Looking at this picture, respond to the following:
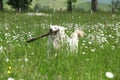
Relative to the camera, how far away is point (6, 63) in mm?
6969

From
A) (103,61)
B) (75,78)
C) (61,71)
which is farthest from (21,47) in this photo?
(75,78)

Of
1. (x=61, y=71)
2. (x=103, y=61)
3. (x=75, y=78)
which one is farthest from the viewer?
(x=103, y=61)

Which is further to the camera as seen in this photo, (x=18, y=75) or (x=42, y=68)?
(x=42, y=68)

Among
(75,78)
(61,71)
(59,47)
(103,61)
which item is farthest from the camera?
(59,47)

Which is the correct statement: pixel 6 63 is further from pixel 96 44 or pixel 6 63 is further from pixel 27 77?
pixel 96 44

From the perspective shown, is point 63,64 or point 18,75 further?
point 63,64

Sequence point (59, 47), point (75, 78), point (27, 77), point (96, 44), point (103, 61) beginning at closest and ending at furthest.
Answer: point (27, 77), point (75, 78), point (103, 61), point (59, 47), point (96, 44)

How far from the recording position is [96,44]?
1040 centimetres

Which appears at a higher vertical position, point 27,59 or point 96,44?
point 27,59

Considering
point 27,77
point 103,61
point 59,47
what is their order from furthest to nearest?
1. point 59,47
2. point 103,61
3. point 27,77

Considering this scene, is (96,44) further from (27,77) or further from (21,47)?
(27,77)

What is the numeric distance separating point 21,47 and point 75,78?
4.77 m

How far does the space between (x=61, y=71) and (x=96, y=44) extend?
3966mm

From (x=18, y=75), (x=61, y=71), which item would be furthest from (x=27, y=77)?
(x=61, y=71)
